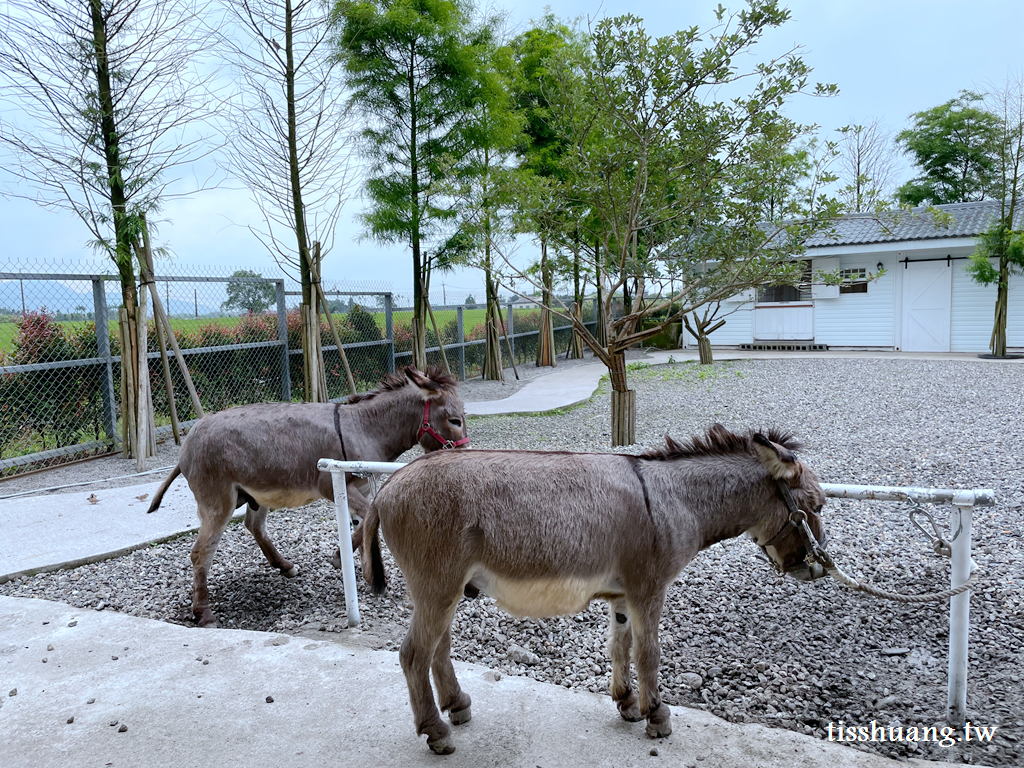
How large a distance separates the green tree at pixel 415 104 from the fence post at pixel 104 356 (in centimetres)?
409

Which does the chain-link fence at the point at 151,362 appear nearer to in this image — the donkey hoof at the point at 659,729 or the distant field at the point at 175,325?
the distant field at the point at 175,325

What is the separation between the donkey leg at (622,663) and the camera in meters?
2.34

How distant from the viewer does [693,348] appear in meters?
19.9

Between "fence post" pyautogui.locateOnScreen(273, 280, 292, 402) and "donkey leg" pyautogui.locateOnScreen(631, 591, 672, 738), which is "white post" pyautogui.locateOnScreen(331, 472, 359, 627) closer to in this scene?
"donkey leg" pyautogui.locateOnScreen(631, 591, 672, 738)

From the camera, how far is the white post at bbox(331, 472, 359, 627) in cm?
316

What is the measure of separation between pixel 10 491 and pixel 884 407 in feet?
33.6

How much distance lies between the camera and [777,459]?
2.24 metres

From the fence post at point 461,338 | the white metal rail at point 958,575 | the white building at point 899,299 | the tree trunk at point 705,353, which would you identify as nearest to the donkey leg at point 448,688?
the white metal rail at point 958,575

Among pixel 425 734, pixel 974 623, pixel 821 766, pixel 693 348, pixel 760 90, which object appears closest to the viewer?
pixel 821 766

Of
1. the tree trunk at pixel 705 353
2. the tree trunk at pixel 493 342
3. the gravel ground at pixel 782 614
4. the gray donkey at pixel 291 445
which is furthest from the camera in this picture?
the tree trunk at pixel 705 353

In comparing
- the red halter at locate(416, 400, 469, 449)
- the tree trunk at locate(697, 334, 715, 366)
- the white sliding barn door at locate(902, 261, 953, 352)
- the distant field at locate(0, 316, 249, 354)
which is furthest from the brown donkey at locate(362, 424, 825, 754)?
the white sliding barn door at locate(902, 261, 953, 352)

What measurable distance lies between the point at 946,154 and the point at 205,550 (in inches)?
1014

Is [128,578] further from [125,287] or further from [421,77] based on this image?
[421,77]

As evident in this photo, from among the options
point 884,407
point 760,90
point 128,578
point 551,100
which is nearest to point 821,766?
point 128,578
